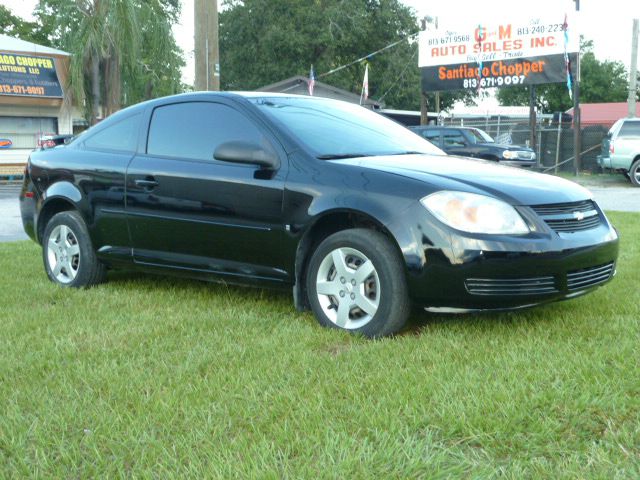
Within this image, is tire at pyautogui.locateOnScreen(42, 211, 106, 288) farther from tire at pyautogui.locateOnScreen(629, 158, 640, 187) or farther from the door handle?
tire at pyautogui.locateOnScreen(629, 158, 640, 187)

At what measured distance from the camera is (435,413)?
302 cm

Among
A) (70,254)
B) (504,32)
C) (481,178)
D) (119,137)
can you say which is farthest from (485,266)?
(504,32)

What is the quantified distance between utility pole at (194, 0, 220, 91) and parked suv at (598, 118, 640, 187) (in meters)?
14.7

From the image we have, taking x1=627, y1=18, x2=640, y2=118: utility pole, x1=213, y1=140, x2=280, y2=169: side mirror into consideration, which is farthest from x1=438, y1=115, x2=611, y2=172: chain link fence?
x1=213, y1=140, x2=280, y2=169: side mirror

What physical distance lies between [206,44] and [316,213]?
16.6 feet

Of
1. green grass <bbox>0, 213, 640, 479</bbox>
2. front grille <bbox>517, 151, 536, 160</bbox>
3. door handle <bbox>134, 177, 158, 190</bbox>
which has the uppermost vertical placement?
front grille <bbox>517, 151, 536, 160</bbox>

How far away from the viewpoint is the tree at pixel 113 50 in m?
26.1

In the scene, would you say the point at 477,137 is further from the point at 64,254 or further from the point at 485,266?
the point at 485,266

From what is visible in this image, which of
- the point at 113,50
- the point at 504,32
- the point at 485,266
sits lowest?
the point at 485,266

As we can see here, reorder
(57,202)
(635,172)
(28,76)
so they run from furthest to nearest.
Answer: (28,76) < (635,172) < (57,202)

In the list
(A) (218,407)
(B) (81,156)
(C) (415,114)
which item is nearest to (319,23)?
(C) (415,114)

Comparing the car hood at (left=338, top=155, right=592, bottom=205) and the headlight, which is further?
the car hood at (left=338, top=155, right=592, bottom=205)

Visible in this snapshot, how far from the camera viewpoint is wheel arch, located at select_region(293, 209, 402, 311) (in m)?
4.50

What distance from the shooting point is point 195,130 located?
5.34 m
